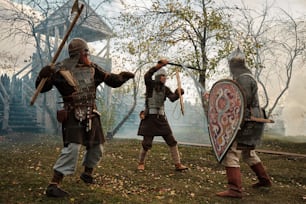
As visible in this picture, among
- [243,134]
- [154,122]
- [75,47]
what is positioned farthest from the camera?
[154,122]

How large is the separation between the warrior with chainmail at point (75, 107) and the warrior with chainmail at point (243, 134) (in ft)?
4.38

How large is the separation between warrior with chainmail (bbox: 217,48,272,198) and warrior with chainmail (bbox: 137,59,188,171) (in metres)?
1.26

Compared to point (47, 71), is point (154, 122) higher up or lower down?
lower down

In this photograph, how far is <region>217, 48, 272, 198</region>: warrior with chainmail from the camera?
10.3ft

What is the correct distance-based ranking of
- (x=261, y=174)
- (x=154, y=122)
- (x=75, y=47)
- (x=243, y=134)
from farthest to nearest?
(x=154, y=122)
(x=261, y=174)
(x=243, y=134)
(x=75, y=47)

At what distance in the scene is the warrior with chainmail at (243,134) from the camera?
124 inches

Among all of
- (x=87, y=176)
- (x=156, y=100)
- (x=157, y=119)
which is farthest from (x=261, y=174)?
(x=87, y=176)

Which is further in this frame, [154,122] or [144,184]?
[154,122]

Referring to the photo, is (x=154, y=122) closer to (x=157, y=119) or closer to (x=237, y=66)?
(x=157, y=119)

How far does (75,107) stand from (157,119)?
1.76 metres

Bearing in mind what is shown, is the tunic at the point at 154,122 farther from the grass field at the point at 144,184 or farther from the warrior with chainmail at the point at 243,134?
the warrior with chainmail at the point at 243,134

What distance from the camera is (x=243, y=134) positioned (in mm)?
3262

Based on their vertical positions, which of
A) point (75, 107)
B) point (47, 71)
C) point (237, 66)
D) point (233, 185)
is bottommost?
point (233, 185)

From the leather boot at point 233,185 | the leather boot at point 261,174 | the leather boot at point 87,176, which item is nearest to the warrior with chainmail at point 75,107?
the leather boot at point 87,176
